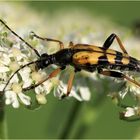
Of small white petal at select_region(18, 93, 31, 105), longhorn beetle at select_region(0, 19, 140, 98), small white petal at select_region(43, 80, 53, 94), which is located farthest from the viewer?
longhorn beetle at select_region(0, 19, 140, 98)

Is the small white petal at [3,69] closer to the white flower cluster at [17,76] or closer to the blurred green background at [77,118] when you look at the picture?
the white flower cluster at [17,76]

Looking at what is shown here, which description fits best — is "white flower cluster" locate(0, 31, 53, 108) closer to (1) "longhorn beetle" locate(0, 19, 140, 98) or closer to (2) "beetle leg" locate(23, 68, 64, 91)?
(2) "beetle leg" locate(23, 68, 64, 91)

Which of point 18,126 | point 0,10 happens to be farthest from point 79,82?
point 18,126

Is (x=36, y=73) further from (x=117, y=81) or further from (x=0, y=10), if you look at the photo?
(x=0, y=10)

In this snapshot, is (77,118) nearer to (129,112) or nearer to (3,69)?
(129,112)

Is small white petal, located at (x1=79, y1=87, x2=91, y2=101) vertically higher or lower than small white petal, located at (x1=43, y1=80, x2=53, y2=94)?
lower

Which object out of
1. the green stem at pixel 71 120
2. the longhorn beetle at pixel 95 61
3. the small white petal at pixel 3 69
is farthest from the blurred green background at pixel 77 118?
the small white petal at pixel 3 69

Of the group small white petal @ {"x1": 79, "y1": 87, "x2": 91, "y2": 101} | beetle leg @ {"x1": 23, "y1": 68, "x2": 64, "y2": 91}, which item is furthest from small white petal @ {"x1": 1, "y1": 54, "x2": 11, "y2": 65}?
small white petal @ {"x1": 79, "y1": 87, "x2": 91, "y2": 101}

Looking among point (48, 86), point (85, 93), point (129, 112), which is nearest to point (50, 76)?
point (48, 86)
